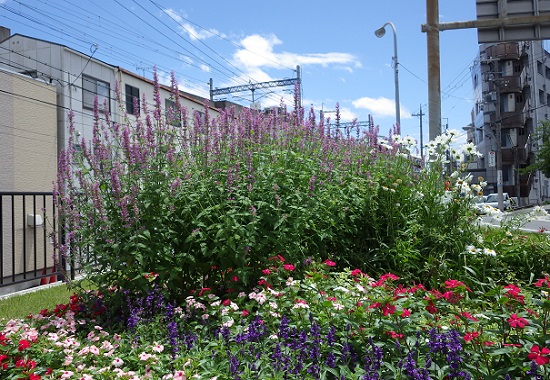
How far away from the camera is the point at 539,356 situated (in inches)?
75.8

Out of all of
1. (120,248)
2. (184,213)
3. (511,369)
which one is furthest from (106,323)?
(511,369)

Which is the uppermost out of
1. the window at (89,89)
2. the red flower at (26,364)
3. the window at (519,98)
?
the window at (519,98)

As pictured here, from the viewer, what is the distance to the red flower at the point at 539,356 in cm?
190

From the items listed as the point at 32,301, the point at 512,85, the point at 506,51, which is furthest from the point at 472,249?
the point at 506,51

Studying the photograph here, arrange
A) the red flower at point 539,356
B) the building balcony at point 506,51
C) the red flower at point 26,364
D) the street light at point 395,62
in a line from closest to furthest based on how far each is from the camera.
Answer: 1. the red flower at point 539,356
2. the red flower at point 26,364
3. the street light at point 395,62
4. the building balcony at point 506,51

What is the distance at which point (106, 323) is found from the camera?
351 cm

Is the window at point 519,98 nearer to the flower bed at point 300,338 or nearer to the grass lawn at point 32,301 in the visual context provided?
the grass lawn at point 32,301

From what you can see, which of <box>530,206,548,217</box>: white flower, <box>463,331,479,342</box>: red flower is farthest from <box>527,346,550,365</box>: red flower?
<box>530,206,548,217</box>: white flower

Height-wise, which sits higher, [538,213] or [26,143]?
[26,143]

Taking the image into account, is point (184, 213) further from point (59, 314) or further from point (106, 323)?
point (59, 314)

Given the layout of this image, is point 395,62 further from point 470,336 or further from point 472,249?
point 470,336

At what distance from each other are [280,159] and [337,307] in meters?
1.59

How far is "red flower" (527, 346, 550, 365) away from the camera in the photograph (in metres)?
1.90

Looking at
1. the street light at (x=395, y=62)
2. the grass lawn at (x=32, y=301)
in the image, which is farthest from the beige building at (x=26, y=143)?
the street light at (x=395, y=62)
